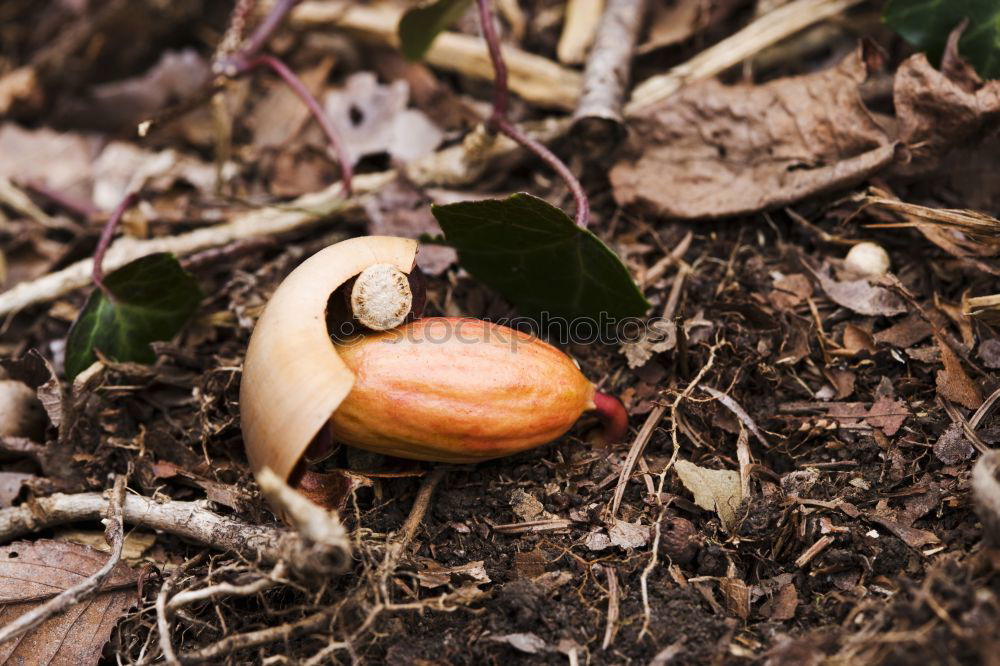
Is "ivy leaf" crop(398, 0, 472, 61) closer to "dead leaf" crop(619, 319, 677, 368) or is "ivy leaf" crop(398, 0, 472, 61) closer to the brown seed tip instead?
the brown seed tip

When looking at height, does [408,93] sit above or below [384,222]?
above

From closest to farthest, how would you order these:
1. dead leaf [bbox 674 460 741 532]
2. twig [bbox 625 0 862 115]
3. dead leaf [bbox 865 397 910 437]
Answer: dead leaf [bbox 674 460 741 532], dead leaf [bbox 865 397 910 437], twig [bbox 625 0 862 115]

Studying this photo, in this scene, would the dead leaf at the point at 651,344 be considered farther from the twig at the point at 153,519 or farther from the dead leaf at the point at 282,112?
the dead leaf at the point at 282,112

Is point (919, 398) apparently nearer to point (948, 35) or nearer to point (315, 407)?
point (948, 35)

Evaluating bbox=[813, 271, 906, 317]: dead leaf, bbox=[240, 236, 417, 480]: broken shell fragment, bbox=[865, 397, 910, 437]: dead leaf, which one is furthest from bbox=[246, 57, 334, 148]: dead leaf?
bbox=[865, 397, 910, 437]: dead leaf

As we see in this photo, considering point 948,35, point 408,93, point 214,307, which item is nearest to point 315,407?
point 214,307

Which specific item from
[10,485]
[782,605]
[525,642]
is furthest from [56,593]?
[782,605]
